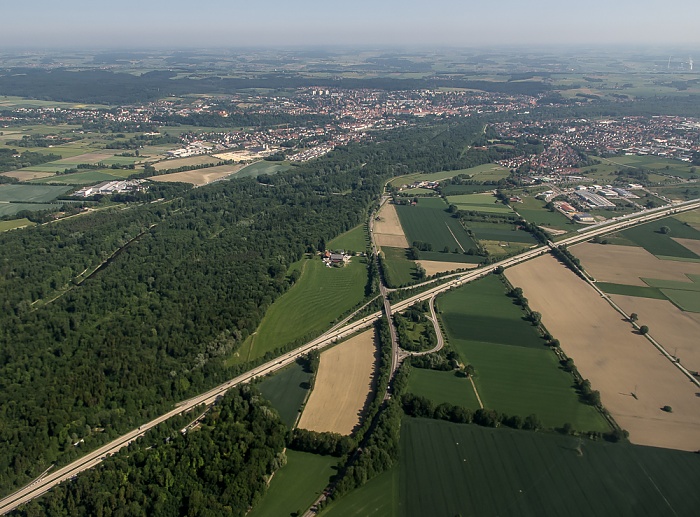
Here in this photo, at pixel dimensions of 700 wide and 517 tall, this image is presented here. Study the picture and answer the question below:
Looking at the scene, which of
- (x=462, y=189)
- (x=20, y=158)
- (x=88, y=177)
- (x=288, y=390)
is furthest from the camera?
(x=20, y=158)

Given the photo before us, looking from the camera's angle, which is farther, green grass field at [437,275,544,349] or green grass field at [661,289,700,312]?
green grass field at [661,289,700,312]

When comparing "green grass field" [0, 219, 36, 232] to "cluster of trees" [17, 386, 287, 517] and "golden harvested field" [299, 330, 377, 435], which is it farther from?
"golden harvested field" [299, 330, 377, 435]

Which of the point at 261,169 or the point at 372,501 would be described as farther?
the point at 261,169

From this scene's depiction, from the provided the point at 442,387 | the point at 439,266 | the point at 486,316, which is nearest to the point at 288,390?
the point at 442,387

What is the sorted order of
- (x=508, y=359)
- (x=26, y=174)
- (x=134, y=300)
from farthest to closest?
(x=26, y=174)
(x=134, y=300)
(x=508, y=359)

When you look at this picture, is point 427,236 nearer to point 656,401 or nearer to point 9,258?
point 656,401

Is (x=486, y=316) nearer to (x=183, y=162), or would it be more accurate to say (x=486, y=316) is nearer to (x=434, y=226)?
(x=434, y=226)

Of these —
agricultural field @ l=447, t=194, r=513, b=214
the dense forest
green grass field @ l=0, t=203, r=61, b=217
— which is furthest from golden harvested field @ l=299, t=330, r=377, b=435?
green grass field @ l=0, t=203, r=61, b=217

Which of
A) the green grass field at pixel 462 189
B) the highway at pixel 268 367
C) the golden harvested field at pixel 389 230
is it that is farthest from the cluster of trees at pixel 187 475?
the green grass field at pixel 462 189
